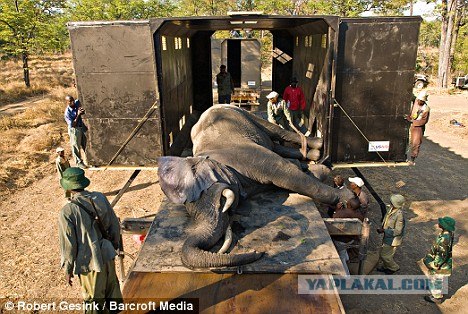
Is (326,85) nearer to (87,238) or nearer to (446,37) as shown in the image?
(87,238)

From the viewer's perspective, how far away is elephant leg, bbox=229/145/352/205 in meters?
6.28

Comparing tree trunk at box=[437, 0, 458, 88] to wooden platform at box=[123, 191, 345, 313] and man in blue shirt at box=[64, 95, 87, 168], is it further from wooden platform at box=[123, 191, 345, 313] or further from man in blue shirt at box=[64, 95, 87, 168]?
wooden platform at box=[123, 191, 345, 313]

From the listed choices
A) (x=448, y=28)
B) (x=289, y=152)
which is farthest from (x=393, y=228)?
(x=448, y=28)

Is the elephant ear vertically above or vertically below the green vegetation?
below

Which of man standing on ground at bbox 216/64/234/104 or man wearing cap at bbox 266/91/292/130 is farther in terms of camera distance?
man standing on ground at bbox 216/64/234/104

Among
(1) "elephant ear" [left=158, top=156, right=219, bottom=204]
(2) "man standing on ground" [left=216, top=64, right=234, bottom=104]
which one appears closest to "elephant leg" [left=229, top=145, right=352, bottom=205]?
(1) "elephant ear" [left=158, top=156, right=219, bottom=204]

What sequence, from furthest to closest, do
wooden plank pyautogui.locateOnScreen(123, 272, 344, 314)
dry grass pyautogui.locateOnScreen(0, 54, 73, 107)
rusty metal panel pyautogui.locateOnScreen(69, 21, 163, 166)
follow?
dry grass pyautogui.locateOnScreen(0, 54, 73, 107), rusty metal panel pyautogui.locateOnScreen(69, 21, 163, 166), wooden plank pyautogui.locateOnScreen(123, 272, 344, 314)

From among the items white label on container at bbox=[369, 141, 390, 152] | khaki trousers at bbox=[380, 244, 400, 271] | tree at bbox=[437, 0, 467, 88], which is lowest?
khaki trousers at bbox=[380, 244, 400, 271]

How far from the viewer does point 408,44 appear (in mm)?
6859

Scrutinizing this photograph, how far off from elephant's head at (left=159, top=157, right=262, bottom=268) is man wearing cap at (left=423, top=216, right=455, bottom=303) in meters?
2.88

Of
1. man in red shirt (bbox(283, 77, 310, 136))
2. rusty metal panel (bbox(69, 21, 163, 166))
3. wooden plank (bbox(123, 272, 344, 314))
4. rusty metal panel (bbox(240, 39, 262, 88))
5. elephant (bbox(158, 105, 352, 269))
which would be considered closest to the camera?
wooden plank (bbox(123, 272, 344, 314))

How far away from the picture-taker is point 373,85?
712 centimetres

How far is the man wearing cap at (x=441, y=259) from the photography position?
5.47m

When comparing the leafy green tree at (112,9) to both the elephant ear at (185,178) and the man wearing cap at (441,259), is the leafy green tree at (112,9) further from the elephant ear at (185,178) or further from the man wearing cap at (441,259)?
the man wearing cap at (441,259)
